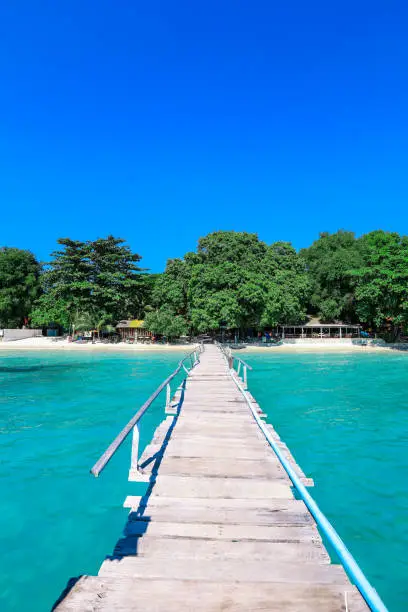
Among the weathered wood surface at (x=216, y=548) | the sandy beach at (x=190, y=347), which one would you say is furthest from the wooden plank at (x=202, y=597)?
the sandy beach at (x=190, y=347)

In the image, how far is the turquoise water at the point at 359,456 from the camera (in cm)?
463

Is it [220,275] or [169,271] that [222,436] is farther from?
[169,271]

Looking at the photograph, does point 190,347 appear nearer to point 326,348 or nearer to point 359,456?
point 326,348

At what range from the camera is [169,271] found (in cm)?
4500

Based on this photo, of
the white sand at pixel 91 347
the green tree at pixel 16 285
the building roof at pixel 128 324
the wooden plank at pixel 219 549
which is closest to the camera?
the wooden plank at pixel 219 549

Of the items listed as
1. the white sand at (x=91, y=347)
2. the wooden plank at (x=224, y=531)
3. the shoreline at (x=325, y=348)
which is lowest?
the white sand at (x=91, y=347)

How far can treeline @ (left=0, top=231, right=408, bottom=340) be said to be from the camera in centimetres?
3819

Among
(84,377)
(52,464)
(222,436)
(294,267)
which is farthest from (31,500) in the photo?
(294,267)

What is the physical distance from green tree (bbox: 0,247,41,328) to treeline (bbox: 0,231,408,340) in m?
0.13

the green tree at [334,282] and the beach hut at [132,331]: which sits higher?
the green tree at [334,282]

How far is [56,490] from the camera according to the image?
6281 millimetres

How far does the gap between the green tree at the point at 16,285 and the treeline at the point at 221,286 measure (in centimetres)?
13

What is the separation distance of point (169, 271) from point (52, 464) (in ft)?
126

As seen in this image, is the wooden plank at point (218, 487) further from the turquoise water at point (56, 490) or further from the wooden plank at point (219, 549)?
the turquoise water at point (56, 490)
